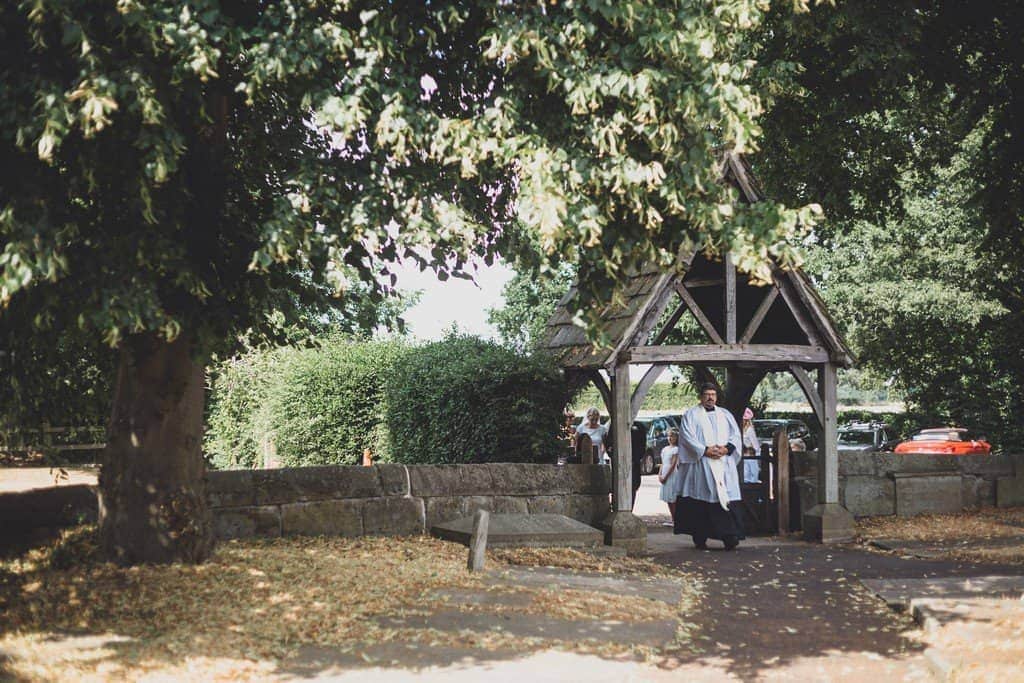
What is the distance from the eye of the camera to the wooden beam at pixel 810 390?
13.9 meters

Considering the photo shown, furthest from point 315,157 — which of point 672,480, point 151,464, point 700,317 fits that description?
point 672,480

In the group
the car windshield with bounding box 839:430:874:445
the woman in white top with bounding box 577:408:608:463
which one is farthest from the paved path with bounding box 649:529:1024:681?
the car windshield with bounding box 839:430:874:445

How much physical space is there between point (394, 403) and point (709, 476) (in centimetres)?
445

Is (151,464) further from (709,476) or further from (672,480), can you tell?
(672,480)

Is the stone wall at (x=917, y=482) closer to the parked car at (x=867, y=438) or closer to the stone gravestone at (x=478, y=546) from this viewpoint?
the stone gravestone at (x=478, y=546)

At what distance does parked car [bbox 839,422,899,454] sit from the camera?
30797mm

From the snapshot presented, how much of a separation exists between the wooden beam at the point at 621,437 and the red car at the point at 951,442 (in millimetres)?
15271

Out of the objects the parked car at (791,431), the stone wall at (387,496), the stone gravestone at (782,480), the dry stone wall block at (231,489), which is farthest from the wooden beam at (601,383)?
the parked car at (791,431)

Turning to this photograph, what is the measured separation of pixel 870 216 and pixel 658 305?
756cm

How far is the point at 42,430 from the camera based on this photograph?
999 centimetres

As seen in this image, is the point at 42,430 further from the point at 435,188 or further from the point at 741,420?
the point at 741,420

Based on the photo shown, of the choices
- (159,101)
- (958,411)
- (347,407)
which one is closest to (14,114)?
(159,101)

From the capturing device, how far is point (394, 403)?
47.2 feet

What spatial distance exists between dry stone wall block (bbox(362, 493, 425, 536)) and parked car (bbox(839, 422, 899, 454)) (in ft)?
72.7
